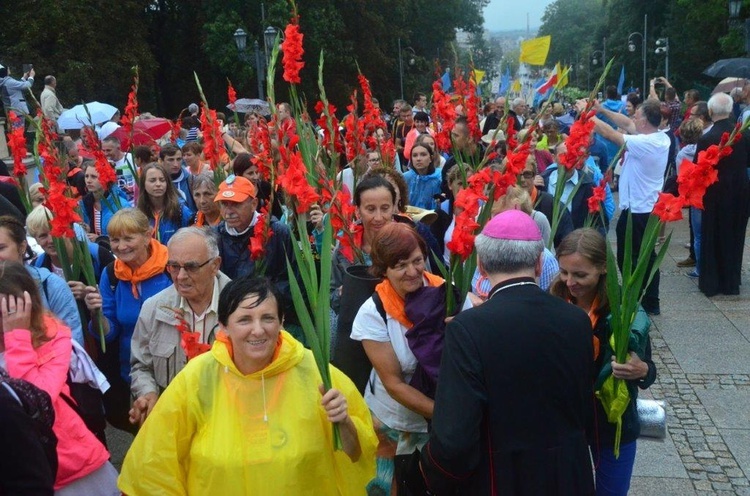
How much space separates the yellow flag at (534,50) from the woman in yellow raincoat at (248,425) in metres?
7.14

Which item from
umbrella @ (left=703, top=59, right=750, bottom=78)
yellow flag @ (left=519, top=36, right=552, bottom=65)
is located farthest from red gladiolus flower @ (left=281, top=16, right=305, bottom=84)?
umbrella @ (left=703, top=59, right=750, bottom=78)

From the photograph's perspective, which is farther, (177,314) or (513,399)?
(177,314)

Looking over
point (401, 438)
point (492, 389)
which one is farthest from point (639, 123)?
point (492, 389)

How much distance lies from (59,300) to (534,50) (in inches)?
272

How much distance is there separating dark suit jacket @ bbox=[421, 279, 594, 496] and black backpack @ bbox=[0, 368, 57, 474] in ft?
3.86

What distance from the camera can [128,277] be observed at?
4332 mm

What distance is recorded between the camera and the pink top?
2.92 metres

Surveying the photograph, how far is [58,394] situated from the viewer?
2.98m

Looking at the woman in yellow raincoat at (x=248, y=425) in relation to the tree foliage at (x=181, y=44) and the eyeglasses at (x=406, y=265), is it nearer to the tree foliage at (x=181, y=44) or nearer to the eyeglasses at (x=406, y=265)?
the eyeglasses at (x=406, y=265)

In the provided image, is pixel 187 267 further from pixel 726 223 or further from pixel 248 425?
pixel 726 223

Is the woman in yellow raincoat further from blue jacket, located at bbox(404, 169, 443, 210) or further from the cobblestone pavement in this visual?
blue jacket, located at bbox(404, 169, 443, 210)

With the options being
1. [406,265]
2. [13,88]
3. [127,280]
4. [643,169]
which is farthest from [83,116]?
[406,265]

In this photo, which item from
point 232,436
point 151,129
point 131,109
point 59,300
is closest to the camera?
point 232,436

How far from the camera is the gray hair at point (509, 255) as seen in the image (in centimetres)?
265
